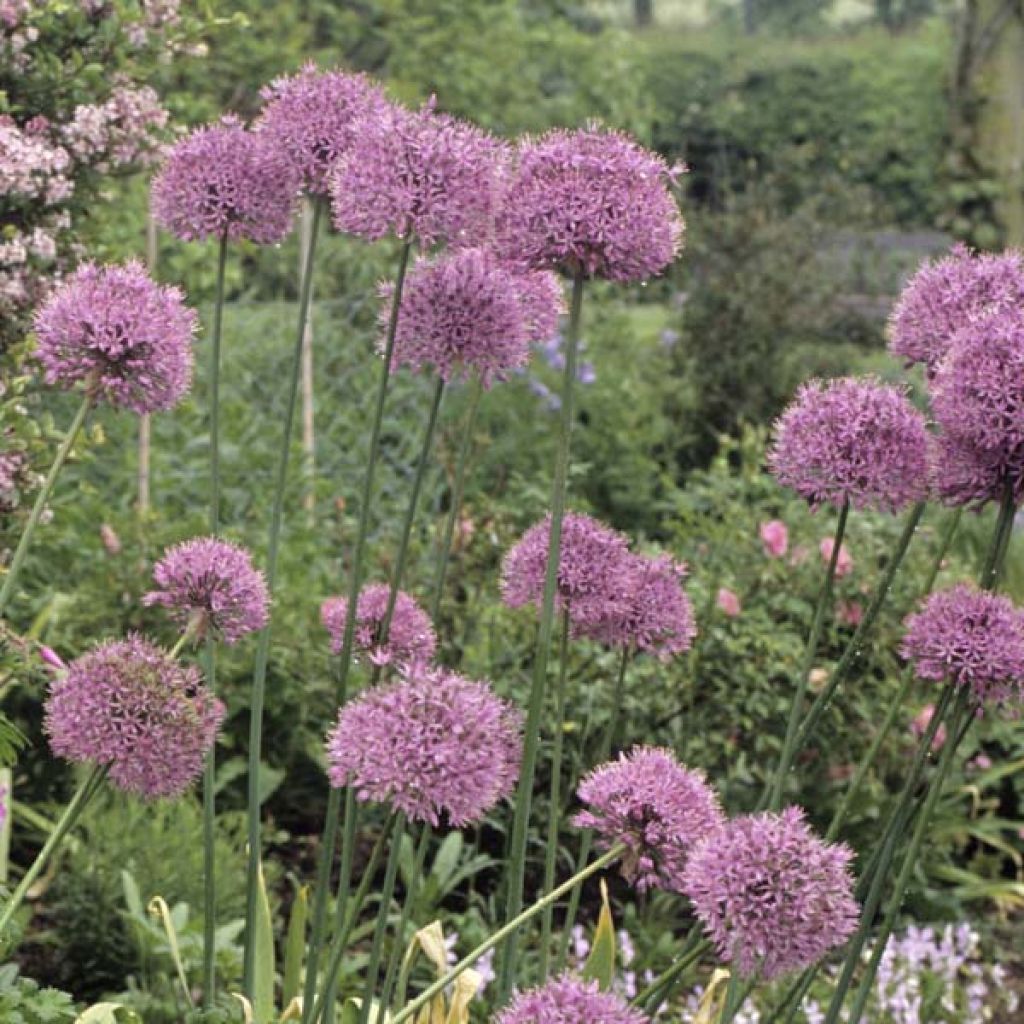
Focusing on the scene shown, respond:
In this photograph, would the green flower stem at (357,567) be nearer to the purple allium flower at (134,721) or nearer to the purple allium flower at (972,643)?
the purple allium flower at (134,721)

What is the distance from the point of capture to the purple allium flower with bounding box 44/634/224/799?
1.84m

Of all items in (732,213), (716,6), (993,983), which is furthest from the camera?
(716,6)

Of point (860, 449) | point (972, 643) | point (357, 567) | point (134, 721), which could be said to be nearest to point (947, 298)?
point (860, 449)

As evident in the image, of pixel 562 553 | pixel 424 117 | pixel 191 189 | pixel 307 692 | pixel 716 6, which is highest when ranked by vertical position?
pixel 424 117

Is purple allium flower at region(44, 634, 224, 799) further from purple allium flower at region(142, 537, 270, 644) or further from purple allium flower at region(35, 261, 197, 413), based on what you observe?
purple allium flower at region(35, 261, 197, 413)

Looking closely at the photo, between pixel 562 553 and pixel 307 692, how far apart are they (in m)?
2.58

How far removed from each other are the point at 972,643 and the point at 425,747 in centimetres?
76

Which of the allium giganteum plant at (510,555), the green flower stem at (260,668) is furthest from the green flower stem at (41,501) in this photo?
the green flower stem at (260,668)

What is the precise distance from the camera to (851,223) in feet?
32.8

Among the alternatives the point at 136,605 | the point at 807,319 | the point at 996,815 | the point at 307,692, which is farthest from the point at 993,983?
the point at 807,319

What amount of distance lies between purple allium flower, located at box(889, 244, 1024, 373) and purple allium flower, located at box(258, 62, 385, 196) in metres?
0.72

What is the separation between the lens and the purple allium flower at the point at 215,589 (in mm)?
2055

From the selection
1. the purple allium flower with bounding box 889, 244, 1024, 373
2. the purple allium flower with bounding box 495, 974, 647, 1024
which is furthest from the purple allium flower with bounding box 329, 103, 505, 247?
the purple allium flower with bounding box 495, 974, 647, 1024

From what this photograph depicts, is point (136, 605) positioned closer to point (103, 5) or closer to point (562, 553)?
point (103, 5)
